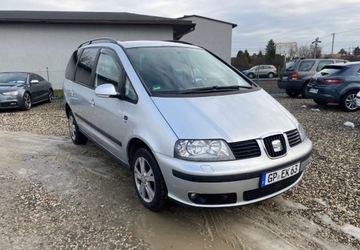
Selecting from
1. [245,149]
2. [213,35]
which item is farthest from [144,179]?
[213,35]

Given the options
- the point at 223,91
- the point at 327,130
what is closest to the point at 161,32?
the point at 327,130

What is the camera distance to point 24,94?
9.48 m

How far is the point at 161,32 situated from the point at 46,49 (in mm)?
5905

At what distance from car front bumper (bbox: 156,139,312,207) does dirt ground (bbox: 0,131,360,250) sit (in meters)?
0.35

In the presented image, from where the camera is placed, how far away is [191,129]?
257 centimetres

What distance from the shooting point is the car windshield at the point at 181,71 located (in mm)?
3191

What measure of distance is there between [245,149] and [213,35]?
31002 mm

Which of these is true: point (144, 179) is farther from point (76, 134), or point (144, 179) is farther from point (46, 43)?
point (46, 43)

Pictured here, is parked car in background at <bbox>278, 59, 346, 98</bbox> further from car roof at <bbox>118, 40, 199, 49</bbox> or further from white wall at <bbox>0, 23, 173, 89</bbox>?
car roof at <bbox>118, 40, 199, 49</bbox>

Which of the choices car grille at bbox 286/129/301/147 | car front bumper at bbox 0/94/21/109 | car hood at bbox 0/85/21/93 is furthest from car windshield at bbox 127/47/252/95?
car hood at bbox 0/85/21/93

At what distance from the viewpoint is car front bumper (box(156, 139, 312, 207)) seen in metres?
2.44

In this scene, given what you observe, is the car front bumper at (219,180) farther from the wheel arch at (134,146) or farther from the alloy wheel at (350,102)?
the alloy wheel at (350,102)

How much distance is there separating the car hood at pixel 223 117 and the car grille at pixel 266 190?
0.46 meters

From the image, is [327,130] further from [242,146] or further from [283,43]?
[283,43]
